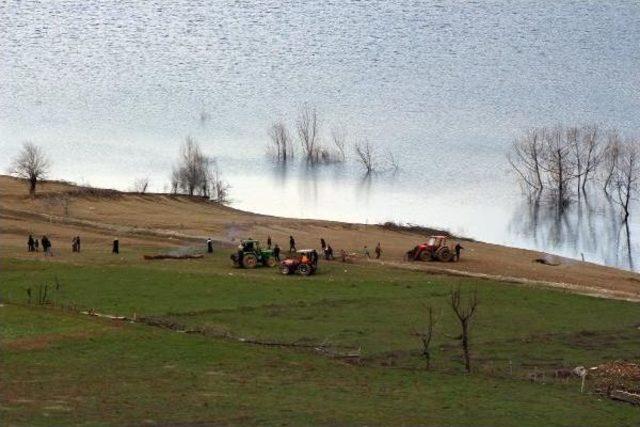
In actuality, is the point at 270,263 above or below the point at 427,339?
above

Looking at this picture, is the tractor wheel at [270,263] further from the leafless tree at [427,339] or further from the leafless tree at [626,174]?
the leafless tree at [626,174]

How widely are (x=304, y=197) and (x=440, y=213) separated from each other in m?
11.7

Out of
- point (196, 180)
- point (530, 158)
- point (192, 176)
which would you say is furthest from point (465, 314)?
point (530, 158)

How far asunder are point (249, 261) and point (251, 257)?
8.8 inches

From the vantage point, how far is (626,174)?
96938mm

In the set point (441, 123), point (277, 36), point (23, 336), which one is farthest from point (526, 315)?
point (277, 36)

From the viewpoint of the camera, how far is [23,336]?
1380 inches

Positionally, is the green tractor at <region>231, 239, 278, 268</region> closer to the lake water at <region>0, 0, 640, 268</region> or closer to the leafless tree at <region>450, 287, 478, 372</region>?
the leafless tree at <region>450, 287, 478, 372</region>

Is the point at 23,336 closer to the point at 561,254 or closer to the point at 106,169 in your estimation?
the point at 561,254

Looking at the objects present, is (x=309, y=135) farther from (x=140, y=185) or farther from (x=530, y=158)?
(x=140, y=185)

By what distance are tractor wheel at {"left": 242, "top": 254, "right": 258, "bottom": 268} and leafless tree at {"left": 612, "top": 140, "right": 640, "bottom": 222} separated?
159 feet

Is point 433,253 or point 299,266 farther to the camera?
point 433,253

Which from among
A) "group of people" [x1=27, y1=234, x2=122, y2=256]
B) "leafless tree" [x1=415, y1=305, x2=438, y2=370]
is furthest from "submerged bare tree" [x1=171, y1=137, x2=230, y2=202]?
"leafless tree" [x1=415, y1=305, x2=438, y2=370]

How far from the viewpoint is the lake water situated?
92938 mm
